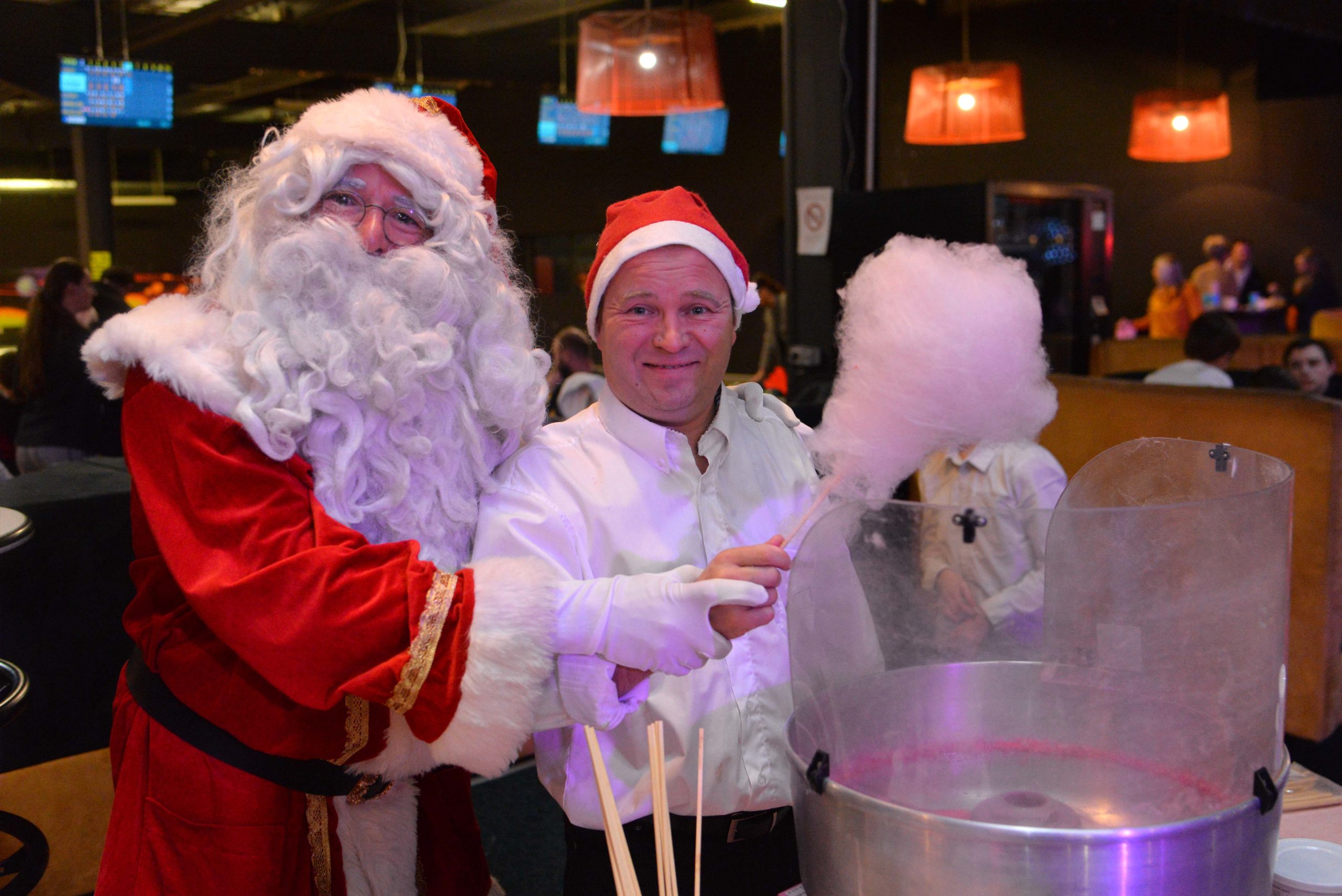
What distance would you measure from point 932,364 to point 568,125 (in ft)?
26.4

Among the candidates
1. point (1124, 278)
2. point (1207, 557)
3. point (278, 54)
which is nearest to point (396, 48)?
point (278, 54)

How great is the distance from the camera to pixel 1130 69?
9.79 meters

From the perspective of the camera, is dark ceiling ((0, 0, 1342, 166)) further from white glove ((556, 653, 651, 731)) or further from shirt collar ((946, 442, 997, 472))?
white glove ((556, 653, 651, 731))

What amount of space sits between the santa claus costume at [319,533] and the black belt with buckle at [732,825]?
29cm

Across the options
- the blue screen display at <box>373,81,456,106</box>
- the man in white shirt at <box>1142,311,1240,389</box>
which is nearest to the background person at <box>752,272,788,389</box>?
the blue screen display at <box>373,81,456,106</box>

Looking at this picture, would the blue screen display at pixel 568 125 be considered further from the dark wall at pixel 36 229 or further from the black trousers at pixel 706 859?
the black trousers at pixel 706 859

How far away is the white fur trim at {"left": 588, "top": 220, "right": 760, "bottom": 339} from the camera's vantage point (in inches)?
55.2

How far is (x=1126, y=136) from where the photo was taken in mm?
10008

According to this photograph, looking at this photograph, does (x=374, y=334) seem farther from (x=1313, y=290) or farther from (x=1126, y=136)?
(x=1126, y=136)

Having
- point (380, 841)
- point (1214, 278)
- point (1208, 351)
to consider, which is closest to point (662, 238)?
point (380, 841)

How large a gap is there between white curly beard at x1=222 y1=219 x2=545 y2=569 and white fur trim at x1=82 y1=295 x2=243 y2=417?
25mm

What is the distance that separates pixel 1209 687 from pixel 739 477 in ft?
2.19

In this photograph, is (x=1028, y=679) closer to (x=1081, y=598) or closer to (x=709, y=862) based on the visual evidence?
(x=1081, y=598)

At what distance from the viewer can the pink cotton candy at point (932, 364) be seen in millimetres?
1103
